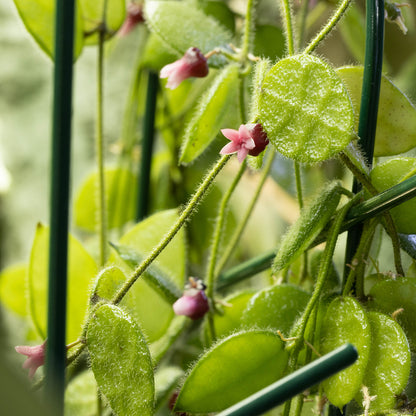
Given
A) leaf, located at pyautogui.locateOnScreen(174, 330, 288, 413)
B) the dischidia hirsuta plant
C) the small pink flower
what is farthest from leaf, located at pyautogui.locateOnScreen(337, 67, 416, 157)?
the small pink flower

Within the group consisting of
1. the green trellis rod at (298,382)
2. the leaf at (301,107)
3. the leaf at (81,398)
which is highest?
the leaf at (301,107)

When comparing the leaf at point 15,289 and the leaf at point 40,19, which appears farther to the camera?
the leaf at point 15,289

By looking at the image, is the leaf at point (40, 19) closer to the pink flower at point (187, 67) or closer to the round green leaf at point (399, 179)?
the pink flower at point (187, 67)

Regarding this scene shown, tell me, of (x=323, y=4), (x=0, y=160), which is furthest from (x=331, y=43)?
(x=0, y=160)

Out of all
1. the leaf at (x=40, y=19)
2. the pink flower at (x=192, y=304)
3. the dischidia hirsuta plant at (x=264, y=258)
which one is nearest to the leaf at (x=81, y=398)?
the dischidia hirsuta plant at (x=264, y=258)

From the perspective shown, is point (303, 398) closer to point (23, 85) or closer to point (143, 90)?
point (143, 90)

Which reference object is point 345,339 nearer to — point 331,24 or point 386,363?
point 386,363

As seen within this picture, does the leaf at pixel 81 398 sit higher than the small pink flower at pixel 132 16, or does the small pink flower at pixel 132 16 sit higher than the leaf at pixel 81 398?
the small pink flower at pixel 132 16
